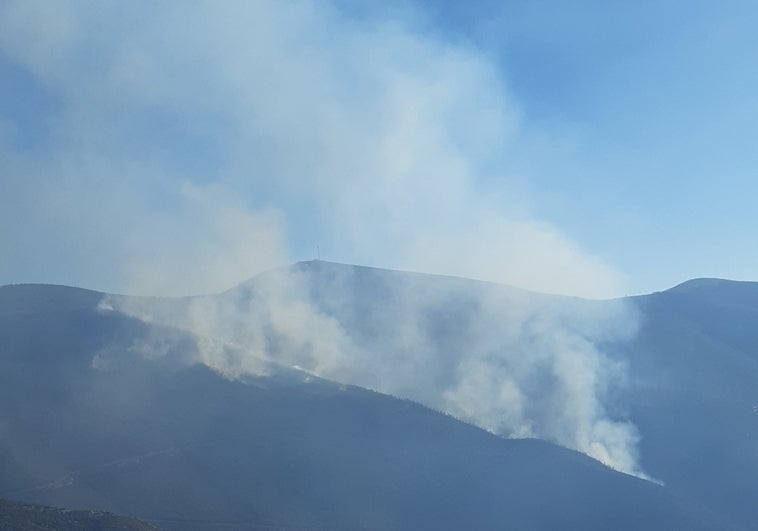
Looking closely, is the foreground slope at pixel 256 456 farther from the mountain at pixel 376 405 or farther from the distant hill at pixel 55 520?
the distant hill at pixel 55 520

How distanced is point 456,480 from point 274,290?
54.6 meters

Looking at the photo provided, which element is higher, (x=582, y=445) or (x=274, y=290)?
(x=274, y=290)

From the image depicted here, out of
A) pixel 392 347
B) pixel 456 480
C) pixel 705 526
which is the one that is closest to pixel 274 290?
pixel 392 347

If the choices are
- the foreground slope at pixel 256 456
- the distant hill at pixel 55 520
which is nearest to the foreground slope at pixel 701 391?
the foreground slope at pixel 256 456

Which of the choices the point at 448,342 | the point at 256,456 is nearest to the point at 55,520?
the point at 256,456

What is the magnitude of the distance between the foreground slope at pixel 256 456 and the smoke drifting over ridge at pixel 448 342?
24.9ft

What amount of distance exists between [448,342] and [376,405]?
1184 inches

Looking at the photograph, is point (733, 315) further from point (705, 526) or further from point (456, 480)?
point (456, 480)

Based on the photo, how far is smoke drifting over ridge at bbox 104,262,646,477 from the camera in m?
110

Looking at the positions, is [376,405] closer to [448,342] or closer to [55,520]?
[448,342]

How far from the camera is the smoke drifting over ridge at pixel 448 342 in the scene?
361 ft

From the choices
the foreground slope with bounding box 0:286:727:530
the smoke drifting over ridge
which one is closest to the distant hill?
the foreground slope with bounding box 0:286:727:530

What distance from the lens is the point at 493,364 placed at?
11825 cm

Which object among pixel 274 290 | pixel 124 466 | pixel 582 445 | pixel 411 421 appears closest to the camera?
pixel 124 466
